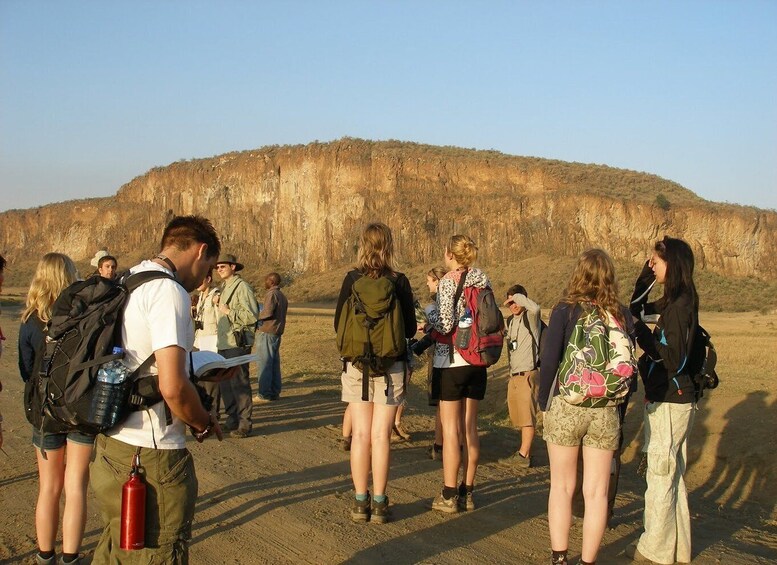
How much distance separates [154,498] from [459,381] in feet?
10.1

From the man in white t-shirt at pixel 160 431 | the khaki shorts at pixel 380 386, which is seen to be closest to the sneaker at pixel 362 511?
the khaki shorts at pixel 380 386

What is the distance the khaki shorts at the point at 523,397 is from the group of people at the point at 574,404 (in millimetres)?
2301

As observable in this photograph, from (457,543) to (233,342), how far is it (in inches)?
181

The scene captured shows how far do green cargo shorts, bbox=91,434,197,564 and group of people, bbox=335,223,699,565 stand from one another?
7.61ft

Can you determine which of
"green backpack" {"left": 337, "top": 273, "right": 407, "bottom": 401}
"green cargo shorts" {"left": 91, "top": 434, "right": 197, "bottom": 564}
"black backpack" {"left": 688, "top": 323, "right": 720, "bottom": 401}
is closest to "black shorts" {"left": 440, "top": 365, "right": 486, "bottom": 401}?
"green backpack" {"left": 337, "top": 273, "right": 407, "bottom": 401}

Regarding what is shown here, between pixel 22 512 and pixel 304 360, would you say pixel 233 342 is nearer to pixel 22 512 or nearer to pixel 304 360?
pixel 22 512

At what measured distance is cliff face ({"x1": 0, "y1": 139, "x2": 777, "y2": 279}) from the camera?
193 feet

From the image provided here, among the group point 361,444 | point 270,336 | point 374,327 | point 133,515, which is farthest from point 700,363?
point 270,336

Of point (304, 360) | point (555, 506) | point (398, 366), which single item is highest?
point (398, 366)

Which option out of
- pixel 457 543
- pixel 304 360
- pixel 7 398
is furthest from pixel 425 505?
pixel 304 360

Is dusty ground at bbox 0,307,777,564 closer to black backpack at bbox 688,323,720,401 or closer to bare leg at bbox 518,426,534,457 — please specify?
bare leg at bbox 518,426,534,457

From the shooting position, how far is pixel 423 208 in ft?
229

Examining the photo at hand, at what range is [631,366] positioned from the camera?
4.70 meters

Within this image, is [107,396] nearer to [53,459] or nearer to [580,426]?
[53,459]
